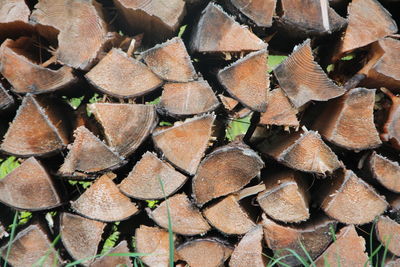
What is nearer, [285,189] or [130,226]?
[285,189]

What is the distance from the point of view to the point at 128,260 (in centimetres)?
145

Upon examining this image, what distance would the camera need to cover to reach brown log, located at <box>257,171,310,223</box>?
4.46 feet

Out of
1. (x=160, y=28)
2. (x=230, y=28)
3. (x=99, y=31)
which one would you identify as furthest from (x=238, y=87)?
(x=99, y=31)

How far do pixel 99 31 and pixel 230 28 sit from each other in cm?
35

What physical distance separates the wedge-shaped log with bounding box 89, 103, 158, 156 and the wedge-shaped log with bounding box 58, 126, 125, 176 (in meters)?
0.03

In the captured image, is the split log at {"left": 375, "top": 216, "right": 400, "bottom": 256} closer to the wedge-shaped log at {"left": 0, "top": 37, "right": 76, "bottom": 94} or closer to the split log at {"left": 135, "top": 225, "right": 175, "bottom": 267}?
the split log at {"left": 135, "top": 225, "right": 175, "bottom": 267}

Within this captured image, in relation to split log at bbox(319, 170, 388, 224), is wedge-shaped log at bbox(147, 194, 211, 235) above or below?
Result: below

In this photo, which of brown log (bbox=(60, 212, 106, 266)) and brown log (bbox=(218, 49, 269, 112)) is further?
brown log (bbox=(60, 212, 106, 266))

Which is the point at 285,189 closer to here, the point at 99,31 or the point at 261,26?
the point at 261,26

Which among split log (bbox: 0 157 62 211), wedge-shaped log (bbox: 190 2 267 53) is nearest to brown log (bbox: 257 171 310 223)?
wedge-shaped log (bbox: 190 2 267 53)

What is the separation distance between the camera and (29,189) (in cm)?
136

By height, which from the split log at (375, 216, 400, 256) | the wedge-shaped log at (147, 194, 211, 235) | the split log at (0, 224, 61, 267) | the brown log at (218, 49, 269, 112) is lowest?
the split log at (0, 224, 61, 267)

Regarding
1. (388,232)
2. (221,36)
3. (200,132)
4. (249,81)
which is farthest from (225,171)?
(388,232)

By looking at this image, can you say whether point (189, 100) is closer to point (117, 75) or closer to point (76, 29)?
point (117, 75)
